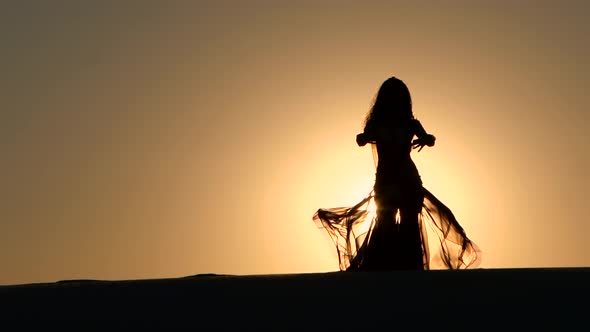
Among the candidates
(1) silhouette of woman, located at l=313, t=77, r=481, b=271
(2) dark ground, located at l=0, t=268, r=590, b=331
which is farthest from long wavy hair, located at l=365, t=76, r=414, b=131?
(2) dark ground, located at l=0, t=268, r=590, b=331

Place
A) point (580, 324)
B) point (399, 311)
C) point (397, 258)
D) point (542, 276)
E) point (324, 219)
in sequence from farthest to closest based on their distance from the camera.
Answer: point (324, 219)
point (397, 258)
point (542, 276)
point (399, 311)
point (580, 324)

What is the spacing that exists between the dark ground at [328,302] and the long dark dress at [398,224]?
3.30 m

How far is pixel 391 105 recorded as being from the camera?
41.6 feet

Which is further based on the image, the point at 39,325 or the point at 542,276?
the point at 542,276

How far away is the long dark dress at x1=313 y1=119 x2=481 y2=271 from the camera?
12.7m

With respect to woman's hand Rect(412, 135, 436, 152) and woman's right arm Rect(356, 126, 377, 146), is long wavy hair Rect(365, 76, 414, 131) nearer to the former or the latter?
woman's right arm Rect(356, 126, 377, 146)

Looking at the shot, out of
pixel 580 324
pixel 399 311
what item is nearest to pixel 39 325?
pixel 399 311

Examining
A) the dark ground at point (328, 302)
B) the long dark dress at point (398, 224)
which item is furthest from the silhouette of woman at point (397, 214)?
the dark ground at point (328, 302)

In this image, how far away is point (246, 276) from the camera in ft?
31.7

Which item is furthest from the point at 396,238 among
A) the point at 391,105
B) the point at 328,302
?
the point at 328,302

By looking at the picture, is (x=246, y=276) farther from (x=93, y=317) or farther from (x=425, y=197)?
(x=425, y=197)

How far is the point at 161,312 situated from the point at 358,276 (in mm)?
1987

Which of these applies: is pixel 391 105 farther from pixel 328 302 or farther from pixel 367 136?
pixel 328 302

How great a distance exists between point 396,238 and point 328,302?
493cm
